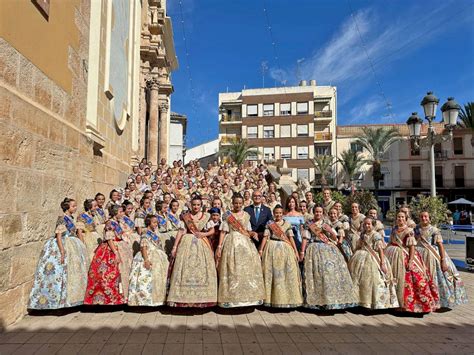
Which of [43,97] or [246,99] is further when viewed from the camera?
[246,99]

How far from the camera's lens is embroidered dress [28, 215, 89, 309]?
190 inches

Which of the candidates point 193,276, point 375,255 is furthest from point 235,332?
point 375,255

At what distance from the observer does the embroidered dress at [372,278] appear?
5.12m

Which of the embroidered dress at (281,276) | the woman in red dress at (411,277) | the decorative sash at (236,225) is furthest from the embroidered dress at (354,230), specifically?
the decorative sash at (236,225)

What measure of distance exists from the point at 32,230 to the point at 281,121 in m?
40.3

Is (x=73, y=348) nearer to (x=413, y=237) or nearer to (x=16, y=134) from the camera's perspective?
(x=16, y=134)

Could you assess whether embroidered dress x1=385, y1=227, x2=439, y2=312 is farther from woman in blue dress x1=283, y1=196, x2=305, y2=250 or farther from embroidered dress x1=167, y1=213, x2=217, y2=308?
embroidered dress x1=167, y1=213, x2=217, y2=308

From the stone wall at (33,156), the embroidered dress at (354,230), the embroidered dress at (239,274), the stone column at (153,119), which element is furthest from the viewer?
the stone column at (153,119)

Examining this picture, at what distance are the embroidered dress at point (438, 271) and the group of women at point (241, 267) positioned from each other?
17mm

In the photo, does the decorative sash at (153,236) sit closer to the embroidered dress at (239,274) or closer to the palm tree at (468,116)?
the embroidered dress at (239,274)

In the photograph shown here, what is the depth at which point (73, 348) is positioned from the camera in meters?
3.86

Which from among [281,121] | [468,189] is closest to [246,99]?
[281,121]

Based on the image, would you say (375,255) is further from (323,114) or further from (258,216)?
(323,114)

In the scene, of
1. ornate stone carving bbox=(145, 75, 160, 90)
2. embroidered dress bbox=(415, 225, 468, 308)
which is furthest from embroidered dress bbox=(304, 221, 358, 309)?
ornate stone carving bbox=(145, 75, 160, 90)
